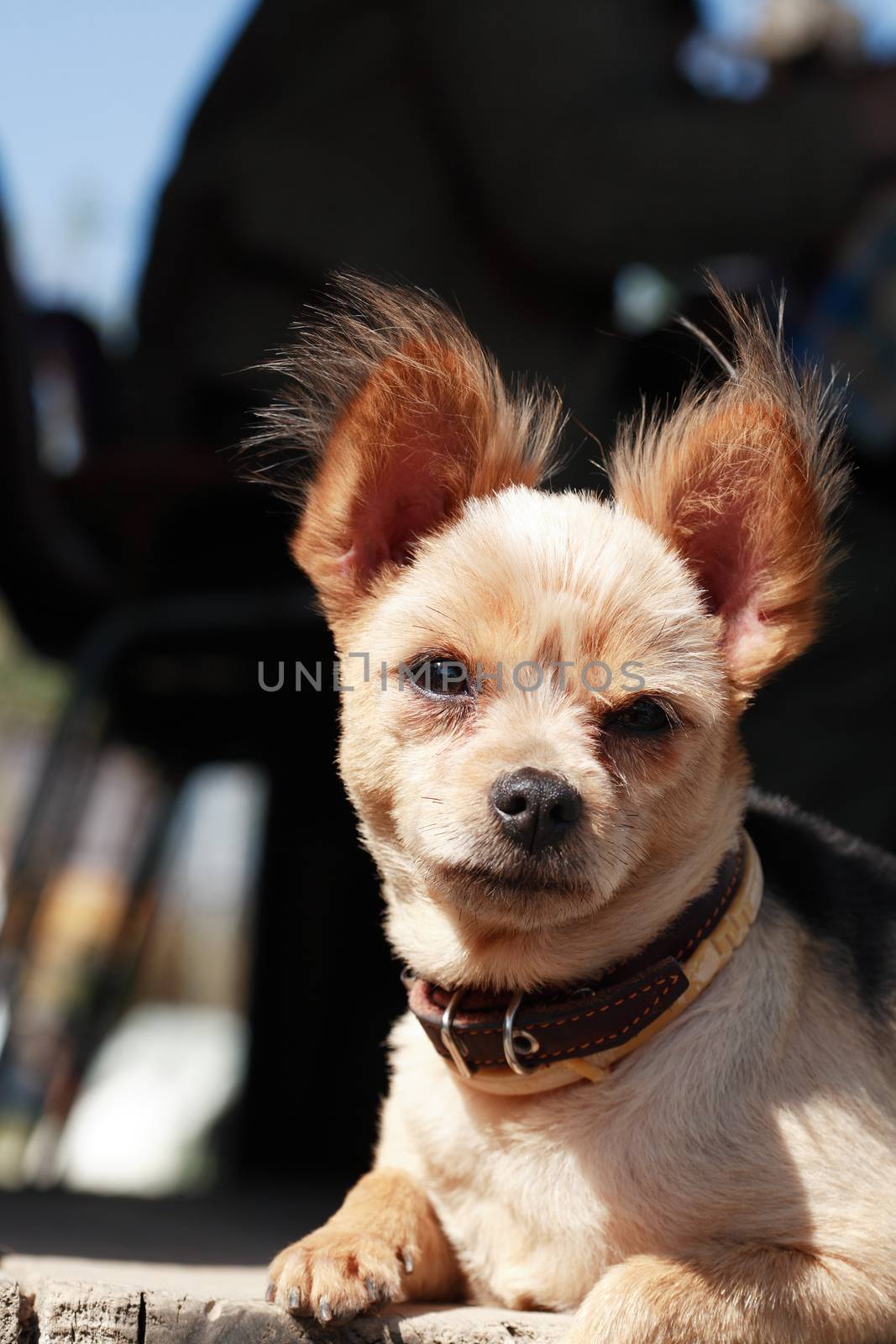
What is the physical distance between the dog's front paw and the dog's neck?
0.25 meters

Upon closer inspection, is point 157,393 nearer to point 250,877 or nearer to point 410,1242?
point 250,877

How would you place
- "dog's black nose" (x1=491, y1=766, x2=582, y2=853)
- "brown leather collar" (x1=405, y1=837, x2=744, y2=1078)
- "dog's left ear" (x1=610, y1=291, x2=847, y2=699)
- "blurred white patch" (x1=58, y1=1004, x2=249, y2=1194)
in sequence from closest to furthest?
1. "dog's black nose" (x1=491, y1=766, x2=582, y2=853)
2. "brown leather collar" (x1=405, y1=837, x2=744, y2=1078)
3. "dog's left ear" (x1=610, y1=291, x2=847, y2=699)
4. "blurred white patch" (x1=58, y1=1004, x2=249, y2=1194)

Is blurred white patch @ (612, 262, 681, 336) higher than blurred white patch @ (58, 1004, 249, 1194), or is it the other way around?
blurred white patch @ (612, 262, 681, 336)

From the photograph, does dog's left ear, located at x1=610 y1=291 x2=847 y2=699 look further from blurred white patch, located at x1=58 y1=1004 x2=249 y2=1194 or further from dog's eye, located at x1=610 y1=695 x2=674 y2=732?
blurred white patch, located at x1=58 y1=1004 x2=249 y2=1194

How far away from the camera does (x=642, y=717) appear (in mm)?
1756

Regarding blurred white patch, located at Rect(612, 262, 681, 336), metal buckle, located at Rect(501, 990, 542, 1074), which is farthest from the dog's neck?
blurred white patch, located at Rect(612, 262, 681, 336)

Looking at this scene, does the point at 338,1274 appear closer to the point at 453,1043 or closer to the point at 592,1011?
the point at 453,1043

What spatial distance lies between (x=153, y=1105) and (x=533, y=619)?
4778mm

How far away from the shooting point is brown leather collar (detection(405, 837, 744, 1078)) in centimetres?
170

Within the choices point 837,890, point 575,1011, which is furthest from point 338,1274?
point 837,890

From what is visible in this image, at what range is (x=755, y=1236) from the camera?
5.36 feet

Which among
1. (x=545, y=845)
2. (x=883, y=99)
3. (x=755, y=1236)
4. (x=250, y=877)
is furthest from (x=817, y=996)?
(x=250, y=877)

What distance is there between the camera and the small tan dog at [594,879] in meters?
1.63

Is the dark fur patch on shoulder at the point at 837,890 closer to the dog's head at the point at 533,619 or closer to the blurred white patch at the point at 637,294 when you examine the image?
the dog's head at the point at 533,619
